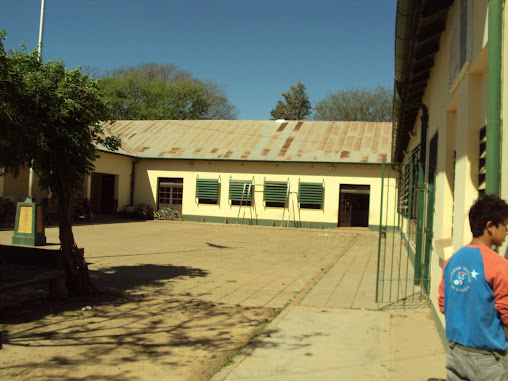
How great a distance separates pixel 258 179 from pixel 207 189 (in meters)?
2.78

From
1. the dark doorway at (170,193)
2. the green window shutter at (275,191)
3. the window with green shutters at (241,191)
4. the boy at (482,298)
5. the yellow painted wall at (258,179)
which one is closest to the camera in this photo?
the boy at (482,298)

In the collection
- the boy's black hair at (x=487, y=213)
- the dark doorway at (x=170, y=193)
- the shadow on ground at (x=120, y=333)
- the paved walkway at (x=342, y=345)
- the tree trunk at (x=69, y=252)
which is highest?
the dark doorway at (x=170, y=193)

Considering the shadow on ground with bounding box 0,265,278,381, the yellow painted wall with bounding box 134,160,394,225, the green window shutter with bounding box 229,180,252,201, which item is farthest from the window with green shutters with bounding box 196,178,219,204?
the shadow on ground with bounding box 0,265,278,381

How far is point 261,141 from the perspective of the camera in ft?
83.7

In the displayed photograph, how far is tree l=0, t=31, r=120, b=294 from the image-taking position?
5.66 metres

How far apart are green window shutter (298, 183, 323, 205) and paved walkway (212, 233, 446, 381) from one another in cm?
1548

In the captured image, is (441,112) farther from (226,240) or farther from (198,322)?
(226,240)

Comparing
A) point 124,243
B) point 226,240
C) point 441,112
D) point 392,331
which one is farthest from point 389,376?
point 226,240

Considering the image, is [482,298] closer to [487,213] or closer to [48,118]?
[487,213]

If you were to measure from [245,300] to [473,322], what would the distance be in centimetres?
511

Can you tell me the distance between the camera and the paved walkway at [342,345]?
13.6 ft

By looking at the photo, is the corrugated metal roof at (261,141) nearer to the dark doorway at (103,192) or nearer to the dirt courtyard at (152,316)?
the dark doorway at (103,192)

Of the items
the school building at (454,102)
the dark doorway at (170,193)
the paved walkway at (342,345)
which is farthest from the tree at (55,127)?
the dark doorway at (170,193)

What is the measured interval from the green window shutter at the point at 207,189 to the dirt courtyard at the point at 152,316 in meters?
12.0
